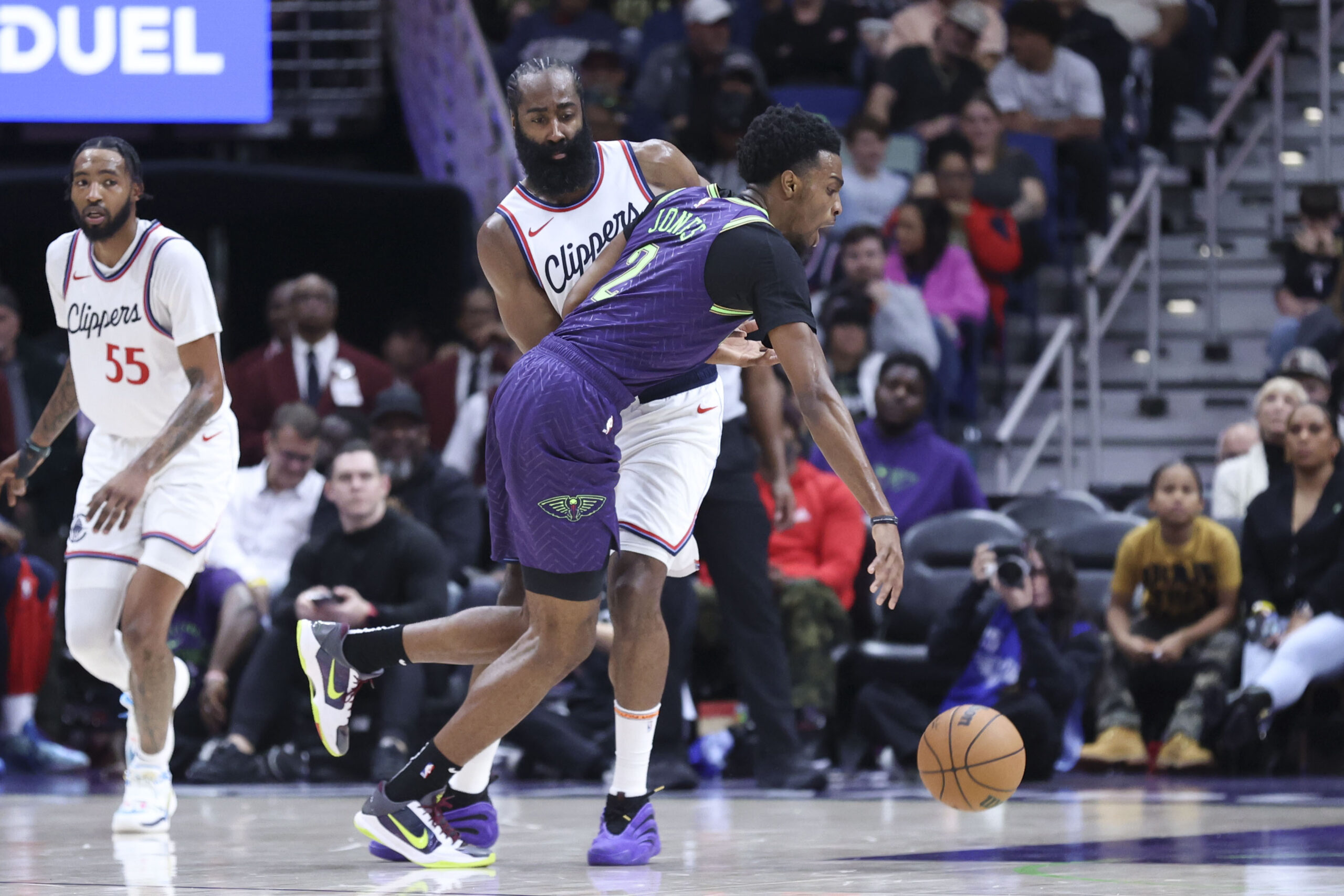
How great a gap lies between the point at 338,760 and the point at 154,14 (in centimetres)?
499

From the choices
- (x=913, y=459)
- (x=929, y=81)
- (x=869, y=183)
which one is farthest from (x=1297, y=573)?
(x=929, y=81)

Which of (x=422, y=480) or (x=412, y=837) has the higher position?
(x=422, y=480)

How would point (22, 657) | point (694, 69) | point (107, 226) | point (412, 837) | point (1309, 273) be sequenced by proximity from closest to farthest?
point (412, 837), point (107, 226), point (22, 657), point (1309, 273), point (694, 69)

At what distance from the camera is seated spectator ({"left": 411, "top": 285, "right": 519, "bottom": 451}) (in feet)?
35.1

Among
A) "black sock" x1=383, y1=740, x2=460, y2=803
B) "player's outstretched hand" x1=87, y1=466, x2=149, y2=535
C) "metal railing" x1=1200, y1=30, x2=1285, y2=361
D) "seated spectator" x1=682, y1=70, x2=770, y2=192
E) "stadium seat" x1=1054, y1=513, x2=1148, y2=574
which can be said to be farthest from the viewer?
"metal railing" x1=1200, y1=30, x2=1285, y2=361

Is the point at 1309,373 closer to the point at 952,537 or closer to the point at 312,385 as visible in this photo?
the point at 952,537

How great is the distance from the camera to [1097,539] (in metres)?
9.08

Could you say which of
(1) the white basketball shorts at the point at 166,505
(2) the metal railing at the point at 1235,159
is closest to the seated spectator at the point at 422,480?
(1) the white basketball shorts at the point at 166,505

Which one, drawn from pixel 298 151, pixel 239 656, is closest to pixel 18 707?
pixel 239 656

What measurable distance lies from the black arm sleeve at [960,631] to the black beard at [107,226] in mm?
3645

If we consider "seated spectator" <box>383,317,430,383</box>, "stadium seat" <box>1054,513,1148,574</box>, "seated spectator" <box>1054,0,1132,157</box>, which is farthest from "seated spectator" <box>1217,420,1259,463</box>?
"seated spectator" <box>383,317,430,383</box>

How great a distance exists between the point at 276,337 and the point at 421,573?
3.13 m

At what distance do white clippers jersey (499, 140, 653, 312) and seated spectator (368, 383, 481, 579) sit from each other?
3787 millimetres

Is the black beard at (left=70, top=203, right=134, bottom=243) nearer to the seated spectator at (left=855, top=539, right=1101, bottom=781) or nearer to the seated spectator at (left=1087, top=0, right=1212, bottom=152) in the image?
the seated spectator at (left=855, top=539, right=1101, bottom=781)
